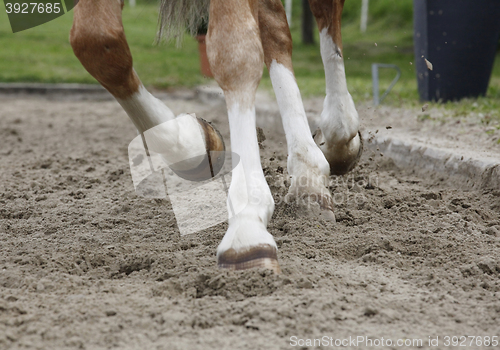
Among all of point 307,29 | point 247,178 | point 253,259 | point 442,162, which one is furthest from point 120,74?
point 307,29

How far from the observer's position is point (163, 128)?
208 cm

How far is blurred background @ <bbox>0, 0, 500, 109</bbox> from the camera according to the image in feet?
23.9

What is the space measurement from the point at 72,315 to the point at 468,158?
7.04 ft

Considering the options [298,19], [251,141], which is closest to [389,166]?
[251,141]

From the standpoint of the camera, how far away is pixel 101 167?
332 cm

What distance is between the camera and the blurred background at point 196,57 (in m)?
7.27

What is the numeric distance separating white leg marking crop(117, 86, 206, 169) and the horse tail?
47 centimetres

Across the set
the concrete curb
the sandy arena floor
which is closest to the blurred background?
the concrete curb

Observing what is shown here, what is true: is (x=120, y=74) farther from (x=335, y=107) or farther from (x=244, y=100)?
(x=335, y=107)

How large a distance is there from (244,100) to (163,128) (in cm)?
51

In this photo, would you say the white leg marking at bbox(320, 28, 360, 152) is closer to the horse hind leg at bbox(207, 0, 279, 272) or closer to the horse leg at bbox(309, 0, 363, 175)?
the horse leg at bbox(309, 0, 363, 175)

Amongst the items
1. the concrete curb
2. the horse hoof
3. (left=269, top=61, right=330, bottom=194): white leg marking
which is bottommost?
the concrete curb

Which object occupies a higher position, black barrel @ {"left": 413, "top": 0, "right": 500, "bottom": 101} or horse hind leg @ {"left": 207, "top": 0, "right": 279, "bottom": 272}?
horse hind leg @ {"left": 207, "top": 0, "right": 279, "bottom": 272}

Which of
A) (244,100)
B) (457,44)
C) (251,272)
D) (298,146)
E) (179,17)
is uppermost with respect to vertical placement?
(179,17)
